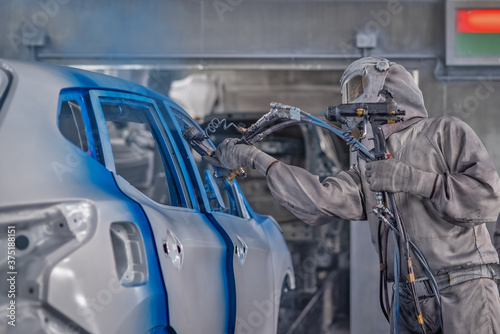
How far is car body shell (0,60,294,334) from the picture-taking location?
6.09 feet

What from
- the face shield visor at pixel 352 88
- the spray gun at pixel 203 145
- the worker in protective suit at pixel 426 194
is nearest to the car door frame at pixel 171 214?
the spray gun at pixel 203 145

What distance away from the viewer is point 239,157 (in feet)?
10.4

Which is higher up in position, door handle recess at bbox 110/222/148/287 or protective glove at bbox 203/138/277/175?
protective glove at bbox 203/138/277/175

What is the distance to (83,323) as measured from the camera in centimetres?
189

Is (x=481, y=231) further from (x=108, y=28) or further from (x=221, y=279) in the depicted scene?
(x=108, y=28)

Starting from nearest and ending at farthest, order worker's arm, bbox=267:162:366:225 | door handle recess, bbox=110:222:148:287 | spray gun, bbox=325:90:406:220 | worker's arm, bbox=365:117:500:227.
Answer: door handle recess, bbox=110:222:148:287
worker's arm, bbox=365:117:500:227
spray gun, bbox=325:90:406:220
worker's arm, bbox=267:162:366:225

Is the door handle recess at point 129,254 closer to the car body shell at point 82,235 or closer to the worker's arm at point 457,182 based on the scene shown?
the car body shell at point 82,235

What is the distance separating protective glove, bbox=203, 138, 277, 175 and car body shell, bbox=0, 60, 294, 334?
490mm

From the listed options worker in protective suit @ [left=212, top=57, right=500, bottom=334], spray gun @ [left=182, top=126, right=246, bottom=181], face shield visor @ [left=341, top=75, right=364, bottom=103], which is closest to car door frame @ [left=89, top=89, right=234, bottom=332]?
spray gun @ [left=182, top=126, right=246, bottom=181]

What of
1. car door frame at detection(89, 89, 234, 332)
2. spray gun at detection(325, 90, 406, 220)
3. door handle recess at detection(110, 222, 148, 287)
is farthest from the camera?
spray gun at detection(325, 90, 406, 220)

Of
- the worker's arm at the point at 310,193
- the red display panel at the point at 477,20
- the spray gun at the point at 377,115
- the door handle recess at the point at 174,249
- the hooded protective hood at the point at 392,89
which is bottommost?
the door handle recess at the point at 174,249

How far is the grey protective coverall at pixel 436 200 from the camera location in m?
2.75

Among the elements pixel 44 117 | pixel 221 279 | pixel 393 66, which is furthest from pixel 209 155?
pixel 44 117

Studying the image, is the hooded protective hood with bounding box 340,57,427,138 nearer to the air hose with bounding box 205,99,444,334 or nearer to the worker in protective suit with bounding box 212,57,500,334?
the worker in protective suit with bounding box 212,57,500,334
